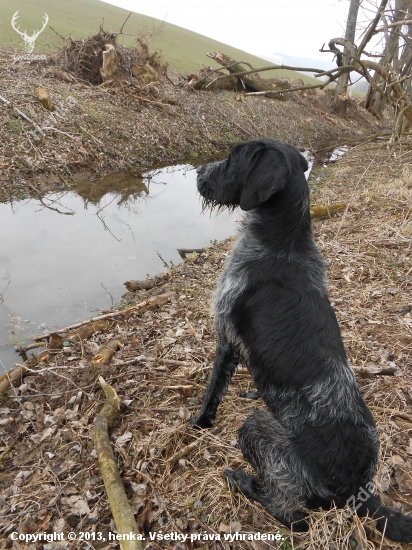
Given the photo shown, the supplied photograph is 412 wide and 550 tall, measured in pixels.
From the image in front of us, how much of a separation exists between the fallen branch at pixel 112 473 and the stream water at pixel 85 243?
1.82 m

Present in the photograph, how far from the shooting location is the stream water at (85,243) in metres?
5.73

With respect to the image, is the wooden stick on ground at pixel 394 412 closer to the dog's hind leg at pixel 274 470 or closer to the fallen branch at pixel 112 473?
the dog's hind leg at pixel 274 470

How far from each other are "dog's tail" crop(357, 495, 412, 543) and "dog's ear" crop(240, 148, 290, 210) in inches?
80.1

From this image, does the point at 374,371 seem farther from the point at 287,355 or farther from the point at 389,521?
the point at 287,355

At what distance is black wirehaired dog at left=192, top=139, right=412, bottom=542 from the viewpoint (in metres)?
2.27

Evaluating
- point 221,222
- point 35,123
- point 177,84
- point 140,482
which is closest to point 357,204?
point 221,222

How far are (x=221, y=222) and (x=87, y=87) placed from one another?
→ 26.9 ft

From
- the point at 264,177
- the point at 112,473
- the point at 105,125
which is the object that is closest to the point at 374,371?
the point at 264,177

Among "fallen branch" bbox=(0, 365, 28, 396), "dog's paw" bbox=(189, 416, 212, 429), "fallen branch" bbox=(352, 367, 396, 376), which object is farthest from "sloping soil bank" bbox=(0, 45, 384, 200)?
"fallen branch" bbox=(352, 367, 396, 376)

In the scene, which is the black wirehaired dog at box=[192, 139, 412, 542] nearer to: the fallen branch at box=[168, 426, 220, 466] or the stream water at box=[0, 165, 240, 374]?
the fallen branch at box=[168, 426, 220, 466]

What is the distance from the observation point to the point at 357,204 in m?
9.00

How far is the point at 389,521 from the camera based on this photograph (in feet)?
7.34

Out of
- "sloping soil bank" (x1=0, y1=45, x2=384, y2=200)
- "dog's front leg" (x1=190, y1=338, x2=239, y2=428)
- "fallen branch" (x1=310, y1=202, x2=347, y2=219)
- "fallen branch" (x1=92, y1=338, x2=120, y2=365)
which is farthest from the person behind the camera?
"sloping soil bank" (x1=0, y1=45, x2=384, y2=200)

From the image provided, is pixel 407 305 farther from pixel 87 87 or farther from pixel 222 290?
pixel 87 87
